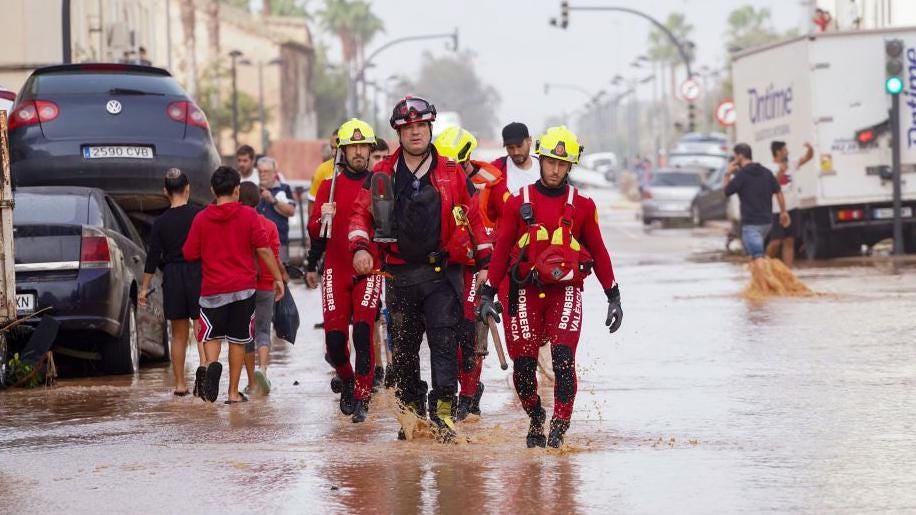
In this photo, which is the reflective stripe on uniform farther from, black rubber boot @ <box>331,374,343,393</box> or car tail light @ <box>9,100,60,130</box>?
car tail light @ <box>9,100,60,130</box>

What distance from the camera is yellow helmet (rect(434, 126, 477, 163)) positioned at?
10688 millimetres

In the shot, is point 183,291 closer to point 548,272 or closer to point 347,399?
point 347,399

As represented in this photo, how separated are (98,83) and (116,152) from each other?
2.54 feet

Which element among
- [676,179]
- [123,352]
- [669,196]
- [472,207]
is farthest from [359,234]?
[676,179]

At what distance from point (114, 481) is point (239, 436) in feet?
5.50

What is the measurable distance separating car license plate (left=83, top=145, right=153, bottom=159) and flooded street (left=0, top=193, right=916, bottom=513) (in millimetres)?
1877

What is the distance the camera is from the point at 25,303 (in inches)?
531

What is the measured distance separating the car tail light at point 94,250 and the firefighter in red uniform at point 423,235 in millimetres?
4090

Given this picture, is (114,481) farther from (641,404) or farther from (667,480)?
(641,404)

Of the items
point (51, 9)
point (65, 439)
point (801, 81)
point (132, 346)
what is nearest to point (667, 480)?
point (65, 439)

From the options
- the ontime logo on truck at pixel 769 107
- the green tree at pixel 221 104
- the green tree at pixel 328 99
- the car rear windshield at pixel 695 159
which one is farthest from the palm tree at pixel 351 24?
the ontime logo on truck at pixel 769 107

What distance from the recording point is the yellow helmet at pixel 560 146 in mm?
9477

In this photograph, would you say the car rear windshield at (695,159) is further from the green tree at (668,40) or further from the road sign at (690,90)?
the green tree at (668,40)

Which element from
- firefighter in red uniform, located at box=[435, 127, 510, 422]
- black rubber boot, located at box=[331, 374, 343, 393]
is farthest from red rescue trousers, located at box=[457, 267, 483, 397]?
black rubber boot, located at box=[331, 374, 343, 393]
